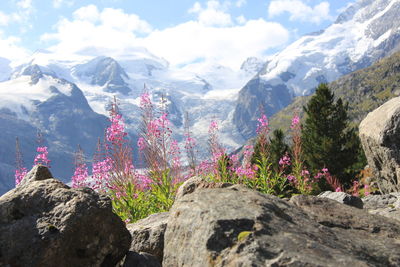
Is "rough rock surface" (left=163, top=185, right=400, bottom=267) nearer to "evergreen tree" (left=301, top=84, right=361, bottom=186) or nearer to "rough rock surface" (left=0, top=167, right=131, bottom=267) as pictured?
"rough rock surface" (left=0, top=167, right=131, bottom=267)

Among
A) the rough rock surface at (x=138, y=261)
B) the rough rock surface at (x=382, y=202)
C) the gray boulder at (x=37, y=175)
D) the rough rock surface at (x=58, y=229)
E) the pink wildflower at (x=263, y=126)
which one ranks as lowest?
the rough rock surface at (x=382, y=202)

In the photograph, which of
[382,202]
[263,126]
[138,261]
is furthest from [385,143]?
[138,261]

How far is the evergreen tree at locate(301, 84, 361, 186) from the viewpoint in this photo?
39.5 metres

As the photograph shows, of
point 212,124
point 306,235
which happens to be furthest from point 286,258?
point 212,124

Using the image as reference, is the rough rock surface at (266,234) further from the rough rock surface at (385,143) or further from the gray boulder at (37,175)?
the rough rock surface at (385,143)

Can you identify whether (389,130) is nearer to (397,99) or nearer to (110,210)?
(397,99)

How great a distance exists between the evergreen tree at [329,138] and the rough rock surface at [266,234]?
3515 centimetres

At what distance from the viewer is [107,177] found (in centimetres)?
1207

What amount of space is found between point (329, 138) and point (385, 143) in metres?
23.8

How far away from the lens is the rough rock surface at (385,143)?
15.8 metres

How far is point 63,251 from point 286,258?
297 centimetres

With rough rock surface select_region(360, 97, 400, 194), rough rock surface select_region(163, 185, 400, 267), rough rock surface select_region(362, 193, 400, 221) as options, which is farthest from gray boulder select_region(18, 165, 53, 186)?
rough rock surface select_region(360, 97, 400, 194)

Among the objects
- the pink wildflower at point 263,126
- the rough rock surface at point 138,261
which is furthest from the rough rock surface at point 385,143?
the rough rock surface at point 138,261

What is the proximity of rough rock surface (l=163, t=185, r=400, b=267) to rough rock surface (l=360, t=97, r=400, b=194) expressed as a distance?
11295 mm
